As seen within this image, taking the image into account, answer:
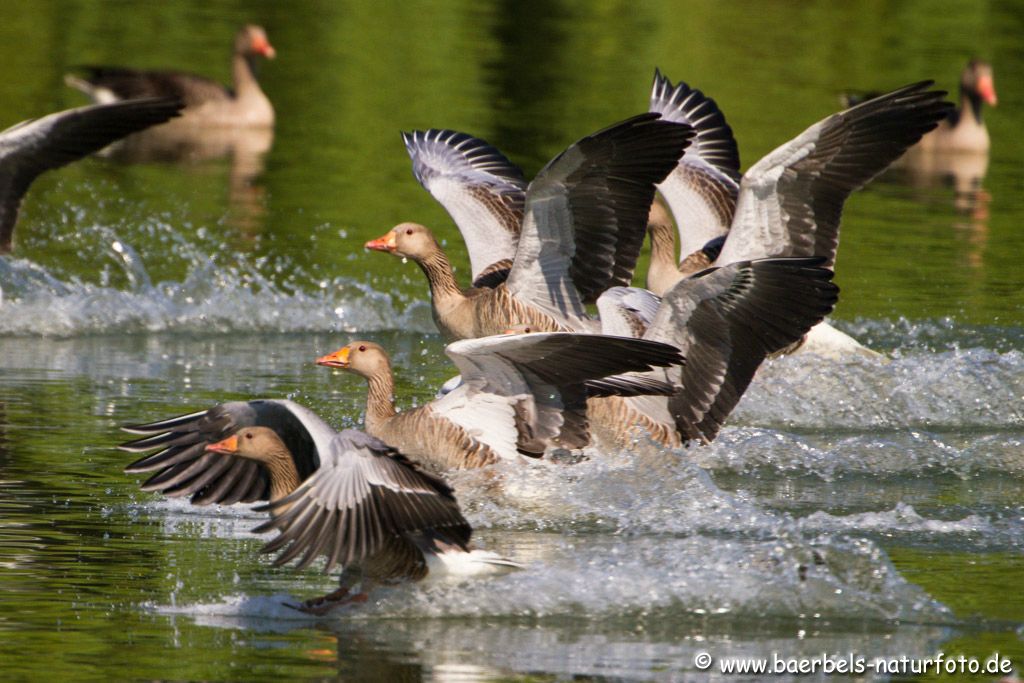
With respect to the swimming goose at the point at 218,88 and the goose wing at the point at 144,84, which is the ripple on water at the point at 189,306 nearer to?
the goose wing at the point at 144,84

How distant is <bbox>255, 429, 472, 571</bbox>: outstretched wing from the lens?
6.80 meters

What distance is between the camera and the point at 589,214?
1050 cm

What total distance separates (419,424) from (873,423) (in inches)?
149

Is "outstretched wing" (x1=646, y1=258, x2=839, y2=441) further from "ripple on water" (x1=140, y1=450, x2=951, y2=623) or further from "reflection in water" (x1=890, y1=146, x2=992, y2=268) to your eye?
"reflection in water" (x1=890, y1=146, x2=992, y2=268)

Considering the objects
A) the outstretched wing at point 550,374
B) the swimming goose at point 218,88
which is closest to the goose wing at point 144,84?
the swimming goose at point 218,88

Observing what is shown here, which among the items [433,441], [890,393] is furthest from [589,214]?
[890,393]

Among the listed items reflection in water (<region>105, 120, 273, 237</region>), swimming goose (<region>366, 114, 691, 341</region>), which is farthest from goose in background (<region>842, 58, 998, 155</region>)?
swimming goose (<region>366, 114, 691, 341</region>)

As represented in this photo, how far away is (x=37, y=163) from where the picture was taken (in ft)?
37.2

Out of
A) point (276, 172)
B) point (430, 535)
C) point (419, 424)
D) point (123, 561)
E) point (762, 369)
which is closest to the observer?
point (430, 535)

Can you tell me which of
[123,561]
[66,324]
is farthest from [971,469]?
[66,324]

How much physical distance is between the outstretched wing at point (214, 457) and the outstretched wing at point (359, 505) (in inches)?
38.3

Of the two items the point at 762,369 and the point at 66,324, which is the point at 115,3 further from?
the point at 762,369

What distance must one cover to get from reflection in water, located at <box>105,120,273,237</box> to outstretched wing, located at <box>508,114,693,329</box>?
24.1 feet

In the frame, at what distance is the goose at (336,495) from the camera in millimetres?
6844
